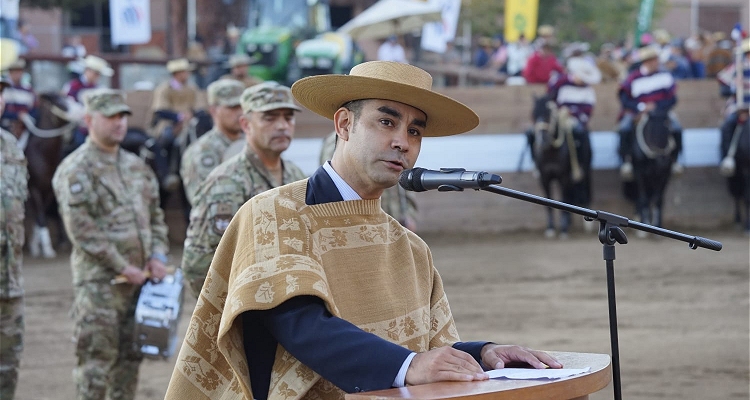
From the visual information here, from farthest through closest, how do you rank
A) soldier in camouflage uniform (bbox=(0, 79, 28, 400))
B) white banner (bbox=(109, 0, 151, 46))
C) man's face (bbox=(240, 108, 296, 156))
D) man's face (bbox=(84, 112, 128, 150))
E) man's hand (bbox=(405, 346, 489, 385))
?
white banner (bbox=(109, 0, 151, 46)) < man's face (bbox=(84, 112, 128, 150)) < soldier in camouflage uniform (bbox=(0, 79, 28, 400)) < man's face (bbox=(240, 108, 296, 156)) < man's hand (bbox=(405, 346, 489, 385))

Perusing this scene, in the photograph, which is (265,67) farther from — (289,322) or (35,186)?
(289,322)

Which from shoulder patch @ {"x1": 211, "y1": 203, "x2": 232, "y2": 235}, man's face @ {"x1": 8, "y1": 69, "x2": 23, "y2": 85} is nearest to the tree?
man's face @ {"x1": 8, "y1": 69, "x2": 23, "y2": 85}

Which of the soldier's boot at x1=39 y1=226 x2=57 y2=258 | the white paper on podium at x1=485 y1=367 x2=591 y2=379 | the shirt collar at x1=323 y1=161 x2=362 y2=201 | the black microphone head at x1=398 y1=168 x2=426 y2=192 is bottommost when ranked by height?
the soldier's boot at x1=39 y1=226 x2=57 y2=258

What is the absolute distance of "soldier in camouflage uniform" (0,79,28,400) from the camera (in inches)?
248

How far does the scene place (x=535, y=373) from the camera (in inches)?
121

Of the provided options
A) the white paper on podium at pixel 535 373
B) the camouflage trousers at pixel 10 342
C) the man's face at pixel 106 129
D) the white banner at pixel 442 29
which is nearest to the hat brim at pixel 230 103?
the man's face at pixel 106 129

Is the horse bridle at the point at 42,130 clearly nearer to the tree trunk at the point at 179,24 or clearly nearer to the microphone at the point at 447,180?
the tree trunk at the point at 179,24

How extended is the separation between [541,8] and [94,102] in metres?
28.6

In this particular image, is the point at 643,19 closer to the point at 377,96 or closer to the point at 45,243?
the point at 45,243

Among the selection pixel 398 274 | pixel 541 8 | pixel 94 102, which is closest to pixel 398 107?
pixel 398 274

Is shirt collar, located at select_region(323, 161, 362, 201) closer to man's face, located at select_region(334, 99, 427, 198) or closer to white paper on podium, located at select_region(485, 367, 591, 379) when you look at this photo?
man's face, located at select_region(334, 99, 427, 198)

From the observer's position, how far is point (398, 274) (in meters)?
3.57

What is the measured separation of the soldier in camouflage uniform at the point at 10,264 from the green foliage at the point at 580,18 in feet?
91.4

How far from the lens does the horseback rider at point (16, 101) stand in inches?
584
